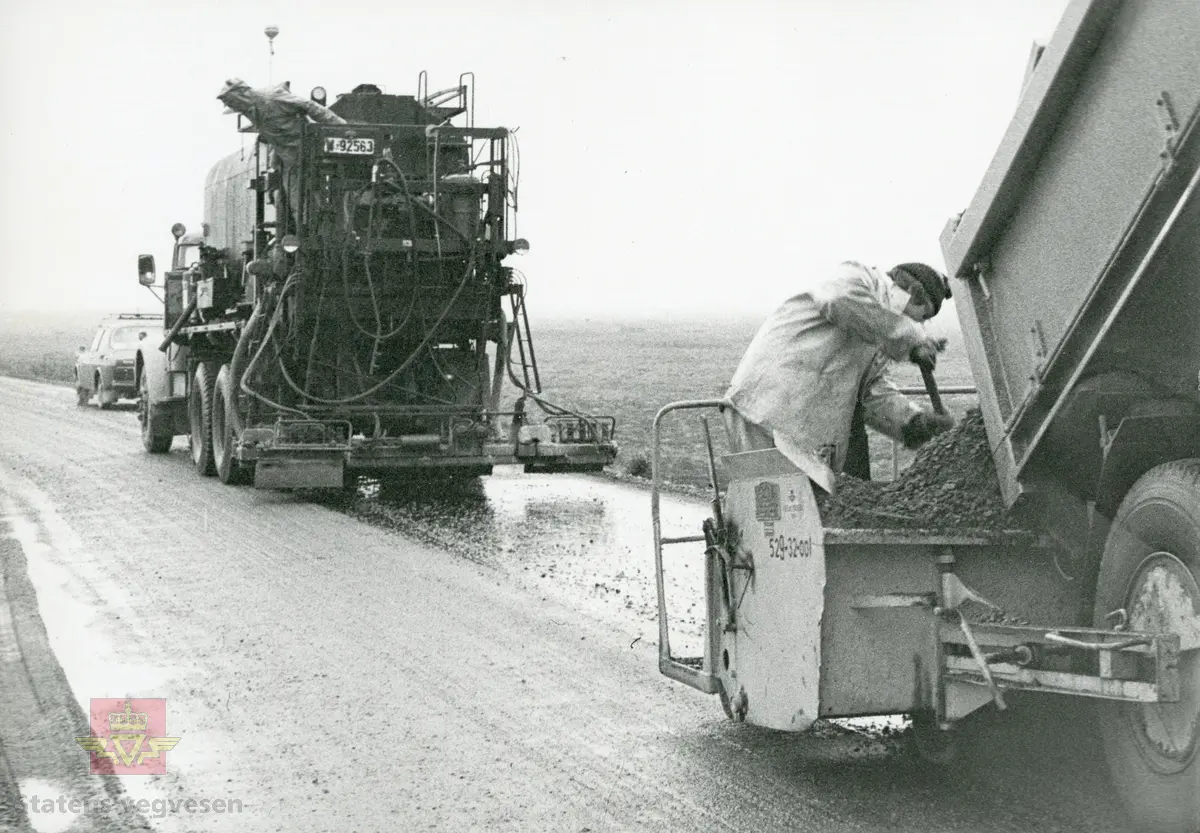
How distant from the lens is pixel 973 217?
17.3ft

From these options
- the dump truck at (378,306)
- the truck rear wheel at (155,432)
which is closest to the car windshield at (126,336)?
the truck rear wheel at (155,432)

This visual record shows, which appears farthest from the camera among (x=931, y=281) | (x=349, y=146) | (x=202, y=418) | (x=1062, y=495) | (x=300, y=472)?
(x=202, y=418)

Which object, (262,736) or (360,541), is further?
(360,541)

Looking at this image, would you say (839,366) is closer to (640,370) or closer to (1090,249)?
(1090,249)

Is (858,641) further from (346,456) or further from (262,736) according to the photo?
(346,456)

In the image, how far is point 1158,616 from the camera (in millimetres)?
4375

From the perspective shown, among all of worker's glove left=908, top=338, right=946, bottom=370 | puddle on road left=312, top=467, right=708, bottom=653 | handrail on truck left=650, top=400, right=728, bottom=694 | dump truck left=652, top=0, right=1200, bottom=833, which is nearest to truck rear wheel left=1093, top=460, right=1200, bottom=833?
dump truck left=652, top=0, right=1200, bottom=833

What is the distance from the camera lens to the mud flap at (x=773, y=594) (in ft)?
16.5

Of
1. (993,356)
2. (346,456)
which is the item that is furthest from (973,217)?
(346,456)

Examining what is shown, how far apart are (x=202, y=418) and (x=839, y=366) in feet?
38.6

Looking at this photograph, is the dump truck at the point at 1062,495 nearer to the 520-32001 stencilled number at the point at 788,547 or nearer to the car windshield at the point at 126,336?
the 520-32001 stencilled number at the point at 788,547

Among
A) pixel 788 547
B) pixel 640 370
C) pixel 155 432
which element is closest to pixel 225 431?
pixel 155 432

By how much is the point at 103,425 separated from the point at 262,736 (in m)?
18.8

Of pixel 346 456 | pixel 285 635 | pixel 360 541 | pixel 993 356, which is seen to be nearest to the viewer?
pixel 993 356
